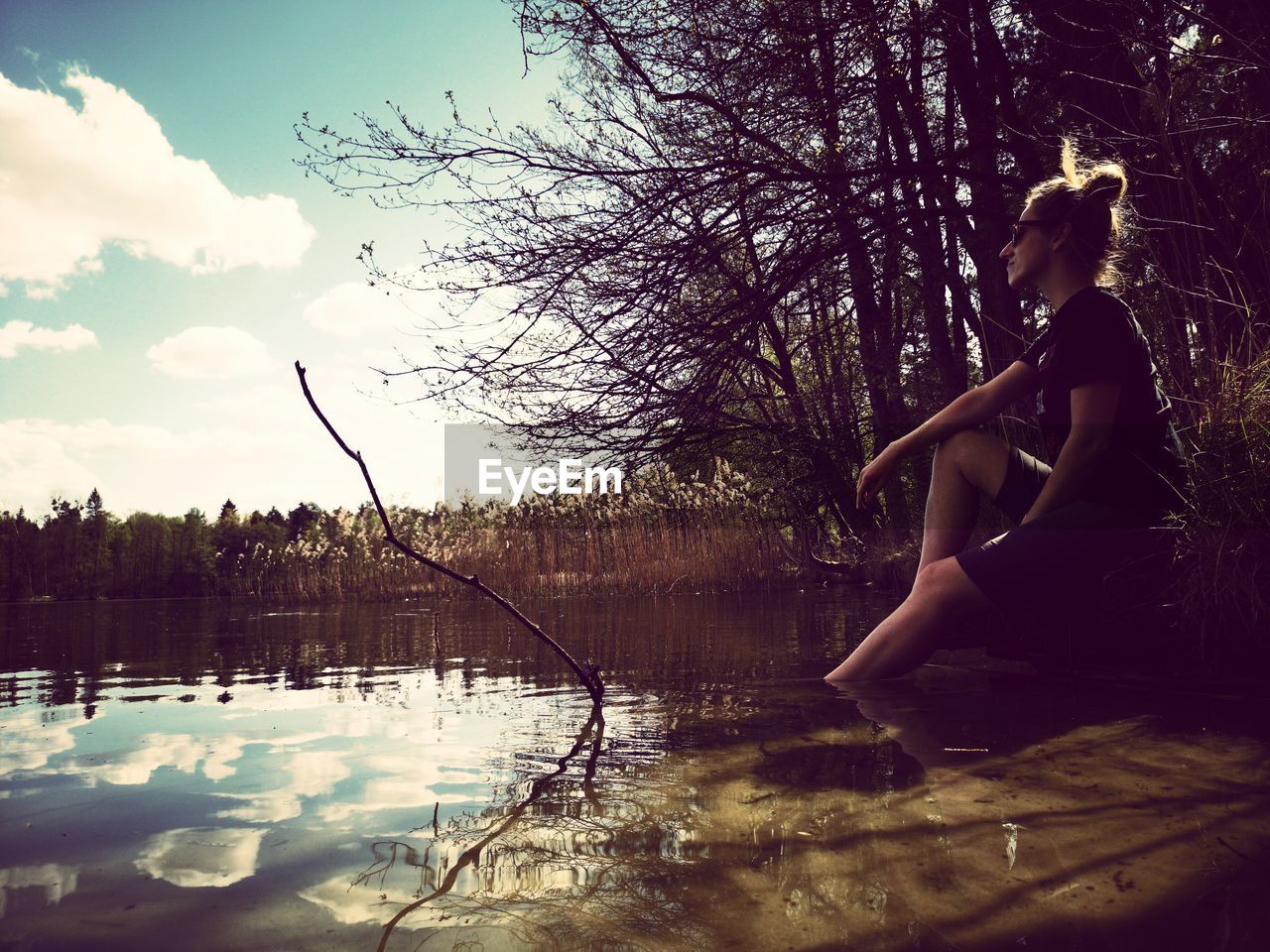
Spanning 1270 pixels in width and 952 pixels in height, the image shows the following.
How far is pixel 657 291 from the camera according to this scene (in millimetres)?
4410

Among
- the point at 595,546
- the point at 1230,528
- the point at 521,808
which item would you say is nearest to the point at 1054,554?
the point at 1230,528

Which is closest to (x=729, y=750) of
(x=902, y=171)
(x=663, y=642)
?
(x=663, y=642)

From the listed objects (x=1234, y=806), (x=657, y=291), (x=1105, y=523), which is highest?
(x=657, y=291)

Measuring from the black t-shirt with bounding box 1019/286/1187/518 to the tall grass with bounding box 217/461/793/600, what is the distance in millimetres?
6328

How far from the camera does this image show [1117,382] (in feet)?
7.29

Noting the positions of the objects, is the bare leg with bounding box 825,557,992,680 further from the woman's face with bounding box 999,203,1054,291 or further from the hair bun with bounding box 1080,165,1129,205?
the hair bun with bounding box 1080,165,1129,205

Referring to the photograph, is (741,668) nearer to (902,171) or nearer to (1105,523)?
(1105,523)

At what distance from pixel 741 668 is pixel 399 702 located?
1286 mm

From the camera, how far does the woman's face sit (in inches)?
98.4

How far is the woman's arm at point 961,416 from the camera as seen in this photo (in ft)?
8.39

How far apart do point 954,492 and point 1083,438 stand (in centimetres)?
61

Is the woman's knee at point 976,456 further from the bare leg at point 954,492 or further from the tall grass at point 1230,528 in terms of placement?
the tall grass at point 1230,528

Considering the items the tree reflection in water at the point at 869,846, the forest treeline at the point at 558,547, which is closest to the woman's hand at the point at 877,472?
the tree reflection in water at the point at 869,846

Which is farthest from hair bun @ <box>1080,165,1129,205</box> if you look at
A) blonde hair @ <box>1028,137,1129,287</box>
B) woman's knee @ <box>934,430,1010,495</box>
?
woman's knee @ <box>934,430,1010,495</box>
